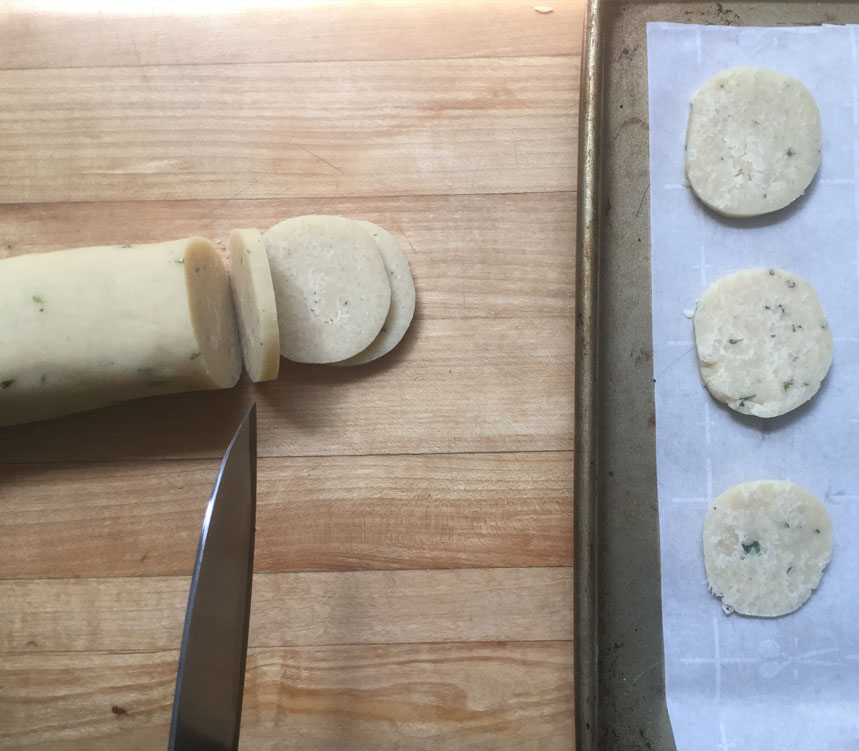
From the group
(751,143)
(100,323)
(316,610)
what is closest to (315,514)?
(316,610)

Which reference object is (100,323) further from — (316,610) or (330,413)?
(316,610)

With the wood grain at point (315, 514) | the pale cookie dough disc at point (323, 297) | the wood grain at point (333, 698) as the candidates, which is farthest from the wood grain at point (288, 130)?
the wood grain at point (333, 698)

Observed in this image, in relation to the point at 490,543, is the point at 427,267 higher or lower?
higher

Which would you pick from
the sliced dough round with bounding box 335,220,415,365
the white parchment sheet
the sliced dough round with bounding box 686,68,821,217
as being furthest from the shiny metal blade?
the sliced dough round with bounding box 686,68,821,217

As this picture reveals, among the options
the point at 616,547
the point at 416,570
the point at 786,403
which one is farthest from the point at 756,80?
the point at 416,570

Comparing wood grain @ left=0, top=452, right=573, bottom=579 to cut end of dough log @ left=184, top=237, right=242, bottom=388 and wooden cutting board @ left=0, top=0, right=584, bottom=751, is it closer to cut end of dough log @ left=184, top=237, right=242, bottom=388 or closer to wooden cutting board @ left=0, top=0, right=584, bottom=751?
wooden cutting board @ left=0, top=0, right=584, bottom=751

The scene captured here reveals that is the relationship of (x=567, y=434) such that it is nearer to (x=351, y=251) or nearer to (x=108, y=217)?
(x=351, y=251)

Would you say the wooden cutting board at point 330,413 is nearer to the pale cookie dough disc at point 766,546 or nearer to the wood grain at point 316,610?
the wood grain at point 316,610
